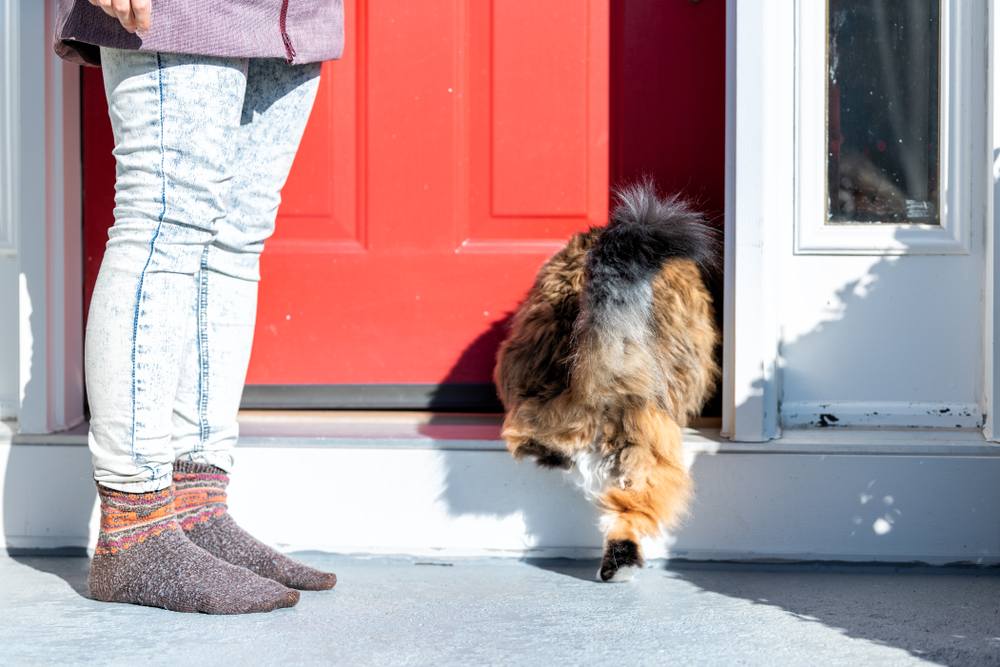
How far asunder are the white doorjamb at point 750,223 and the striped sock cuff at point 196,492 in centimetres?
95

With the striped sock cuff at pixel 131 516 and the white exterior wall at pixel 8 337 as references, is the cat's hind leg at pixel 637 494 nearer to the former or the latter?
the striped sock cuff at pixel 131 516

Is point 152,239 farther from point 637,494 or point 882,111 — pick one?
point 882,111

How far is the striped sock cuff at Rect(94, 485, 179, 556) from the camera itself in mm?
1768

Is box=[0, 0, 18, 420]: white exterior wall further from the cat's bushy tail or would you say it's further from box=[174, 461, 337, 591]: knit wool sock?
the cat's bushy tail

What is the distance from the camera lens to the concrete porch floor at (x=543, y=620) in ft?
5.31

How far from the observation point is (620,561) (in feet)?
6.45

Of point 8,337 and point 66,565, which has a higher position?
point 8,337

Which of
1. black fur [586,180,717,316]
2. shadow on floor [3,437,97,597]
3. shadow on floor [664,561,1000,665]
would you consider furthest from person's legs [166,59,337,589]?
shadow on floor [664,561,1000,665]

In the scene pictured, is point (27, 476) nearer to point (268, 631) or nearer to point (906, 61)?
point (268, 631)

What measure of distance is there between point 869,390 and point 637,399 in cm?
53

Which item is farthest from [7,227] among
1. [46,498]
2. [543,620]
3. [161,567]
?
[543,620]

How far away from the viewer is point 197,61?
5.67 feet

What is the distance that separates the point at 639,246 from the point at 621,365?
0.23 meters

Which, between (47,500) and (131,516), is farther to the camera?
(47,500)
